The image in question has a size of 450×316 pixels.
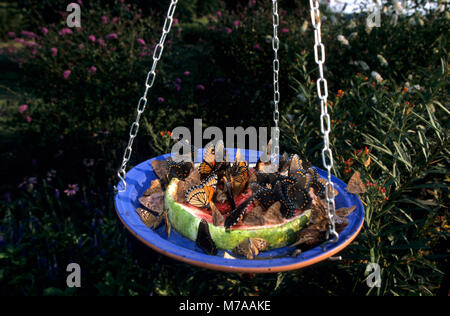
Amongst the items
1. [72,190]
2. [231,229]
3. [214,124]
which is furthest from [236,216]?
[214,124]

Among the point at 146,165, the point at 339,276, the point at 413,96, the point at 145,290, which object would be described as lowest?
Answer: the point at 145,290

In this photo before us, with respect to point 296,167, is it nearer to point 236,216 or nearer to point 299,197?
point 299,197

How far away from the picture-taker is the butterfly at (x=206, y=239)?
66.6 inches

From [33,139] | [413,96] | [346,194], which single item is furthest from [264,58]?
[346,194]

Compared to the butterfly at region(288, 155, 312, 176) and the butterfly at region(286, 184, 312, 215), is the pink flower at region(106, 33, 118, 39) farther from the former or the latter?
the butterfly at region(286, 184, 312, 215)

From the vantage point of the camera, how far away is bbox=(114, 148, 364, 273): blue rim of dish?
1.43 metres

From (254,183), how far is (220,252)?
16.9 inches

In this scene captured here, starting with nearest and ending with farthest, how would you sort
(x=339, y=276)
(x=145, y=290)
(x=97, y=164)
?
(x=339, y=276) → (x=145, y=290) → (x=97, y=164)

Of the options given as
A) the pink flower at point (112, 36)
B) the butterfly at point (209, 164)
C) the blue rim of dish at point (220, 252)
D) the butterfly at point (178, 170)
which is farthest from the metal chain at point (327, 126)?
the pink flower at point (112, 36)

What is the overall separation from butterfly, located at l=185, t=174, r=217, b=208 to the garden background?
44.6 inches

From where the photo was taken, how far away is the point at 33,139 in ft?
17.6

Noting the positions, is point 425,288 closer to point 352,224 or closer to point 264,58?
point 352,224

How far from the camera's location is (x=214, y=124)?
608 centimetres
